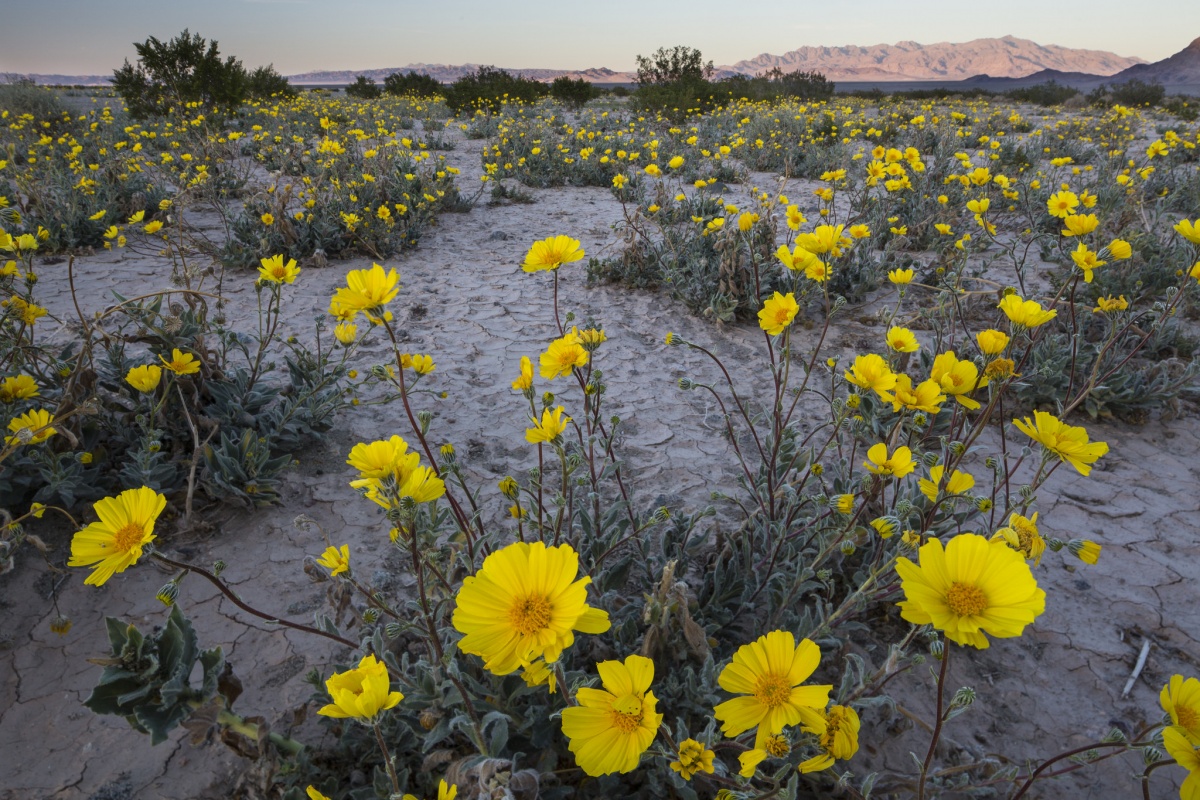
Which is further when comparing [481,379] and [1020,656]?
[481,379]

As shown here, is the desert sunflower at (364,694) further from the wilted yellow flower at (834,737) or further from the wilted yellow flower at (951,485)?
the wilted yellow flower at (951,485)

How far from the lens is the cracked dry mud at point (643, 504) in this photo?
5.33ft

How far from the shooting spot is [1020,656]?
198 centimetres

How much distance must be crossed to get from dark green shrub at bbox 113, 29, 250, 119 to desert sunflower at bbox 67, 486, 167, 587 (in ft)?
44.4

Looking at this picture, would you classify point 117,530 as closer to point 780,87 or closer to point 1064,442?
point 1064,442

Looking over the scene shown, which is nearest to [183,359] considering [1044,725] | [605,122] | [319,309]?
[319,309]

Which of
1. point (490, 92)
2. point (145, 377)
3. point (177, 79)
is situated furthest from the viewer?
point (490, 92)

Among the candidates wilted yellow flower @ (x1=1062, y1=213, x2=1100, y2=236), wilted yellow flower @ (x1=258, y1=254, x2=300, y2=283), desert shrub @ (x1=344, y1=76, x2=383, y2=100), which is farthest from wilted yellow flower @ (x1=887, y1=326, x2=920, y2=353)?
desert shrub @ (x1=344, y1=76, x2=383, y2=100)

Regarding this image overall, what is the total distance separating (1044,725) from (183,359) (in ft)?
10.6

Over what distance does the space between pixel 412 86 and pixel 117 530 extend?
2451 cm

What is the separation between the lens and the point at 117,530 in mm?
1341

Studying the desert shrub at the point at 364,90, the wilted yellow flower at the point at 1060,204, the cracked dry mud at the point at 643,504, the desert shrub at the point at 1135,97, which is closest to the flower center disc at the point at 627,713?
the cracked dry mud at the point at 643,504

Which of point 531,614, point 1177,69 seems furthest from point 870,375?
point 1177,69

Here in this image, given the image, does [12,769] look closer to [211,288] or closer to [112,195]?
[211,288]
